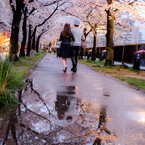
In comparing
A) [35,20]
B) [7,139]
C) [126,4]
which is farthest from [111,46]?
[35,20]

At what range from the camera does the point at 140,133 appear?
127 inches

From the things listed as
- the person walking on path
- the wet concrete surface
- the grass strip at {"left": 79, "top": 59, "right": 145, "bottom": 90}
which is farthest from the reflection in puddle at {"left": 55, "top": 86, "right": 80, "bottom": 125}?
the person walking on path

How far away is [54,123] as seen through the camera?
3.36 meters

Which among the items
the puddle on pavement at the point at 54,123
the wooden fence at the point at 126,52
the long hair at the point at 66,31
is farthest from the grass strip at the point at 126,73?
the puddle on pavement at the point at 54,123

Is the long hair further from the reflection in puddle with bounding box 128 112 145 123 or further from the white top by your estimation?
the reflection in puddle with bounding box 128 112 145 123

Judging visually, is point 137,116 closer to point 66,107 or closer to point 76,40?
point 66,107

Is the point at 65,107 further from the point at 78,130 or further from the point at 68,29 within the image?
the point at 68,29

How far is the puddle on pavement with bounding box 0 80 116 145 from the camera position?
2750 mm

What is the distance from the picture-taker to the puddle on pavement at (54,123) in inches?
108

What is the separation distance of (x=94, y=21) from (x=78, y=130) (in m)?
26.1

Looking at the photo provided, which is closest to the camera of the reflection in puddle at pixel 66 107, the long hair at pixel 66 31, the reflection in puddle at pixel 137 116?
the reflection in puddle at pixel 66 107

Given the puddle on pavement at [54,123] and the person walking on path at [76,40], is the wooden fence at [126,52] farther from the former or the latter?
the puddle on pavement at [54,123]

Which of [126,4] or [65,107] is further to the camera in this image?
[126,4]

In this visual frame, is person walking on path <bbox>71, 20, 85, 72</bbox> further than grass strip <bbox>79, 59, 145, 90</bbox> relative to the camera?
Yes
